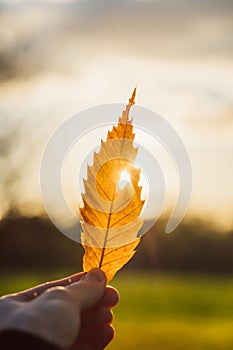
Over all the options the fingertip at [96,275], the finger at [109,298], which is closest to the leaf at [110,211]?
the fingertip at [96,275]

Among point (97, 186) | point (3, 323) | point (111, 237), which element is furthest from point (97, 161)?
point (3, 323)

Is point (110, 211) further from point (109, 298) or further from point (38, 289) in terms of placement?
point (38, 289)

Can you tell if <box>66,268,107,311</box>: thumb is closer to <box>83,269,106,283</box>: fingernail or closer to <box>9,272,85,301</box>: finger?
<box>83,269,106,283</box>: fingernail

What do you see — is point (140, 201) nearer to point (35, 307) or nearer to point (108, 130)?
point (108, 130)

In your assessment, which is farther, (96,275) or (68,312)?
(96,275)

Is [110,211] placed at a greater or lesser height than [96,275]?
greater

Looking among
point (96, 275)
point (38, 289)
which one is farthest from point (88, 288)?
point (38, 289)

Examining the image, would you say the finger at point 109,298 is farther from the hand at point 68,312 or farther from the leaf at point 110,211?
the leaf at point 110,211

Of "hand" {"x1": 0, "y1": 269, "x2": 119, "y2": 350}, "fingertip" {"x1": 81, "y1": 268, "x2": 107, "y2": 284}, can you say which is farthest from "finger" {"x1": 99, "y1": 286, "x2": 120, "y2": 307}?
"fingertip" {"x1": 81, "y1": 268, "x2": 107, "y2": 284}
